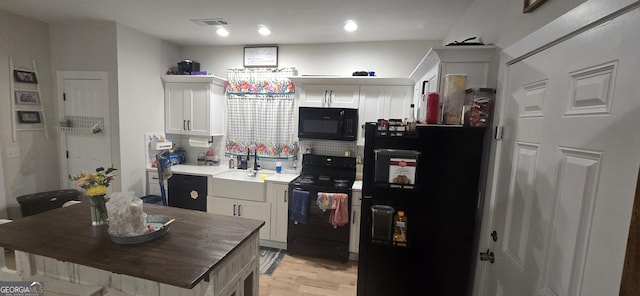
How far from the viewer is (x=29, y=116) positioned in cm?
300

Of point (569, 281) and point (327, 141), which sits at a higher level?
point (327, 141)

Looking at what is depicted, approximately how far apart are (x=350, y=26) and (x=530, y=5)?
1796 millimetres

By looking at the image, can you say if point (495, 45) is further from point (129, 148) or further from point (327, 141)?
point (129, 148)

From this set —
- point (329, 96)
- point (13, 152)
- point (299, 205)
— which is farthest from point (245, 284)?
point (13, 152)

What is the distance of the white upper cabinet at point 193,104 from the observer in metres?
3.56

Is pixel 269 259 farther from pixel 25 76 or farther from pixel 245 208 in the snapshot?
pixel 25 76

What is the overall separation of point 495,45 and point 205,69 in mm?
3674

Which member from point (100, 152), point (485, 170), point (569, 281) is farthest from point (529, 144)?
point (100, 152)

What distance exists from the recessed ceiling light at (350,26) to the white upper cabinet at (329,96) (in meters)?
0.65

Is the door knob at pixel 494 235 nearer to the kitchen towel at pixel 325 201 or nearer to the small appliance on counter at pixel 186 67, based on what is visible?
the kitchen towel at pixel 325 201

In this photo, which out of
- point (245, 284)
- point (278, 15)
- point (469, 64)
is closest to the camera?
point (245, 284)

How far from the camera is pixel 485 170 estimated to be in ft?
5.53

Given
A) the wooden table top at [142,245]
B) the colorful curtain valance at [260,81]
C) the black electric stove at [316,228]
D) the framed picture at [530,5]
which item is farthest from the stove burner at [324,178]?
the framed picture at [530,5]

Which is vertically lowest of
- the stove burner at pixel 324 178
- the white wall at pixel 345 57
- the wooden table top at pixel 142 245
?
the wooden table top at pixel 142 245
